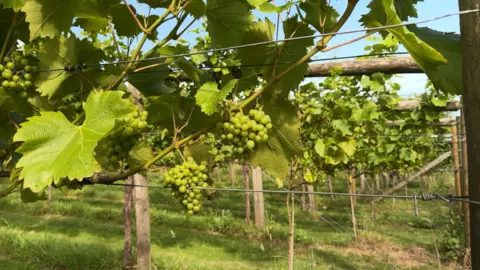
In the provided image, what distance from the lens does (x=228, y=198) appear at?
15.0 m

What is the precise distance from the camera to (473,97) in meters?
1.23

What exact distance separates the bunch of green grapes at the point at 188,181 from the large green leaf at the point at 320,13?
0.64m

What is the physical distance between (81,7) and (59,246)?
7.39 meters

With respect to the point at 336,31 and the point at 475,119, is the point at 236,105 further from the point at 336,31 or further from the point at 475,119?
the point at 475,119

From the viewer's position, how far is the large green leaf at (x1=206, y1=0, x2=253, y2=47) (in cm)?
129

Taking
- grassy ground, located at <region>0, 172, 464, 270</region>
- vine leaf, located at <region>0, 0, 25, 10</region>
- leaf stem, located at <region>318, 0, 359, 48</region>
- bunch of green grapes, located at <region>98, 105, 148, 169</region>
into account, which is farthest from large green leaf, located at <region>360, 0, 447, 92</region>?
grassy ground, located at <region>0, 172, 464, 270</region>

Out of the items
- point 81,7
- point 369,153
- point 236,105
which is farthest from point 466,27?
point 369,153

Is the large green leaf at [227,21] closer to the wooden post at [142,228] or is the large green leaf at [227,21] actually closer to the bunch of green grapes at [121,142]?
the bunch of green grapes at [121,142]

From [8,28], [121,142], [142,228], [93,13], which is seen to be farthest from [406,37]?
[142,228]

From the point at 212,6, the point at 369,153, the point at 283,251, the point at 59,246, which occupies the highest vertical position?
the point at 212,6

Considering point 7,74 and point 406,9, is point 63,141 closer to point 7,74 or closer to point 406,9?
point 7,74

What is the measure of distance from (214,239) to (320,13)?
8.65 metres

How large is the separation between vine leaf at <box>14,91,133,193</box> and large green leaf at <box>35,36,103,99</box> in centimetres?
32

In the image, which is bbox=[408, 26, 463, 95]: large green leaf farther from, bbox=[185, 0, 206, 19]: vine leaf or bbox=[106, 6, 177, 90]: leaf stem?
bbox=[106, 6, 177, 90]: leaf stem
